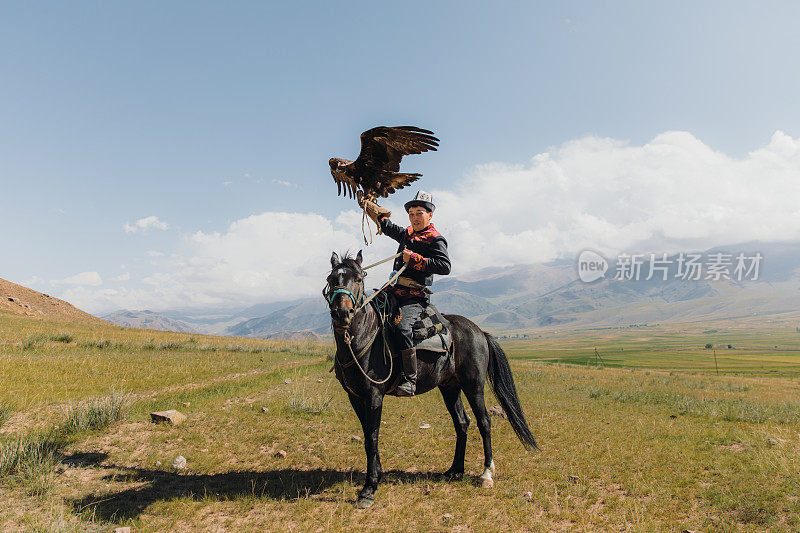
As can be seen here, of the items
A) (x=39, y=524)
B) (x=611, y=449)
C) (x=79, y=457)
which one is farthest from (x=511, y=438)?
(x=79, y=457)

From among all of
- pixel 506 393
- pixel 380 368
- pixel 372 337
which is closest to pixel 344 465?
pixel 380 368

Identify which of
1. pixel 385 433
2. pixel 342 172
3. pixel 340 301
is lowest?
pixel 385 433

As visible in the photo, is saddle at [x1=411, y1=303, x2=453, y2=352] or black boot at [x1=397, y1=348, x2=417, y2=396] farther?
saddle at [x1=411, y1=303, x2=453, y2=352]

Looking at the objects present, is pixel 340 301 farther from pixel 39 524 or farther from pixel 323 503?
pixel 39 524

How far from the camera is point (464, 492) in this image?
18.4 ft

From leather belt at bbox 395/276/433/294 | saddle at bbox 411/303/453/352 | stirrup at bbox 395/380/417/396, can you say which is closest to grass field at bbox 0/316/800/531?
stirrup at bbox 395/380/417/396

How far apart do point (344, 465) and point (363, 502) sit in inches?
66.8

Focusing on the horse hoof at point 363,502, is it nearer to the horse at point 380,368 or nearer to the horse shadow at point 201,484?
the horse at point 380,368

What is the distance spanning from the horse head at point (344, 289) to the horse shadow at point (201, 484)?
9.33 feet

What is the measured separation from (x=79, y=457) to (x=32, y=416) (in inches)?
114

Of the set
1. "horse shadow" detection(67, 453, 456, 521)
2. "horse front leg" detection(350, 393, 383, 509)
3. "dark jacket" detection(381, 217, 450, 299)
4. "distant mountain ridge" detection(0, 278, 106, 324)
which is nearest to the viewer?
"horse shadow" detection(67, 453, 456, 521)

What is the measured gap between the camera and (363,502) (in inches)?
202

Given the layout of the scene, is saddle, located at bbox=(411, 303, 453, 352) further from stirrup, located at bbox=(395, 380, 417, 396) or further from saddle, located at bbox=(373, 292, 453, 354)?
stirrup, located at bbox=(395, 380, 417, 396)

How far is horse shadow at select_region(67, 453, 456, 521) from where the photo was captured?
5.04m
